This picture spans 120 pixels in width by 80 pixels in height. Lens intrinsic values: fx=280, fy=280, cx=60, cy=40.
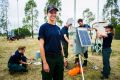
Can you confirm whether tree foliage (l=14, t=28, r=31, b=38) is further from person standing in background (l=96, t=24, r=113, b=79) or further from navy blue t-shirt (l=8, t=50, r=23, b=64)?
person standing in background (l=96, t=24, r=113, b=79)

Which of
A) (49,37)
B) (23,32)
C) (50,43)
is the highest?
(49,37)

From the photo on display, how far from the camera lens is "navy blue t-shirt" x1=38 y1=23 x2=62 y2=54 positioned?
516cm

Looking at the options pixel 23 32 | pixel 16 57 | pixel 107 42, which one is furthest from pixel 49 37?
pixel 23 32

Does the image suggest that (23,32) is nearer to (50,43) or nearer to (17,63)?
(17,63)

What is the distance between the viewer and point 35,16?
51781mm

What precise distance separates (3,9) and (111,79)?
49.9 m

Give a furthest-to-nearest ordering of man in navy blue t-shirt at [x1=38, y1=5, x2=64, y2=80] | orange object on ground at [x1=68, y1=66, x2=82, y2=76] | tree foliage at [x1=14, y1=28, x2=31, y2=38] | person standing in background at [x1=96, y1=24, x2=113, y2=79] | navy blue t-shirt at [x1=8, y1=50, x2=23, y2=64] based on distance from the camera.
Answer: tree foliage at [x1=14, y1=28, x2=31, y2=38]
navy blue t-shirt at [x1=8, y1=50, x2=23, y2=64]
orange object on ground at [x1=68, y1=66, x2=82, y2=76]
person standing in background at [x1=96, y1=24, x2=113, y2=79]
man in navy blue t-shirt at [x1=38, y1=5, x2=64, y2=80]

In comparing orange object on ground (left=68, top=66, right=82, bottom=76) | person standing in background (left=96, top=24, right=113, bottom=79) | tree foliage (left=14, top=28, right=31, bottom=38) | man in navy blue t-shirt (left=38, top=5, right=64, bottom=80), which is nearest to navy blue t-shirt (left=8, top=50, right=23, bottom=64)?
orange object on ground (left=68, top=66, right=82, bottom=76)

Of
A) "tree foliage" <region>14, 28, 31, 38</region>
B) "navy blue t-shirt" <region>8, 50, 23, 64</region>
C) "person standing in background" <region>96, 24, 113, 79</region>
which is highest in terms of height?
"person standing in background" <region>96, 24, 113, 79</region>

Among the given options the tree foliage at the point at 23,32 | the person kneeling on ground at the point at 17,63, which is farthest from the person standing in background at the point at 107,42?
the tree foliage at the point at 23,32

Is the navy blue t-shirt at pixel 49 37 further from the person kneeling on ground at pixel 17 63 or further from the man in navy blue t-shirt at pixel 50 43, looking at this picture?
the person kneeling on ground at pixel 17 63

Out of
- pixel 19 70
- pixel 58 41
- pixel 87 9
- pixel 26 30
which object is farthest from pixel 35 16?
pixel 58 41

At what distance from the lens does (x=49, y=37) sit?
5.18 metres

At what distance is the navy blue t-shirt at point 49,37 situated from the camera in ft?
16.9
